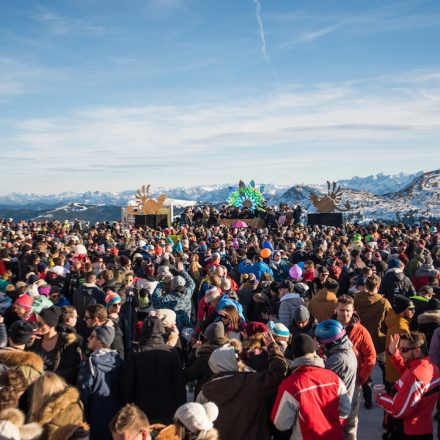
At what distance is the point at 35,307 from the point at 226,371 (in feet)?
11.6

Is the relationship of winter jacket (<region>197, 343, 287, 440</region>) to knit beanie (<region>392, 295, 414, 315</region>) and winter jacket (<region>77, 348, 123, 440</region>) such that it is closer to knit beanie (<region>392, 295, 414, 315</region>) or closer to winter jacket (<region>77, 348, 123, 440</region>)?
winter jacket (<region>77, 348, 123, 440</region>)

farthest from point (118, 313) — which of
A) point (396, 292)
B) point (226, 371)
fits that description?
point (396, 292)

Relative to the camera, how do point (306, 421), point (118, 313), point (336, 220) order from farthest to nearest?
point (336, 220)
point (118, 313)
point (306, 421)

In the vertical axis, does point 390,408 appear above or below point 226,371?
below

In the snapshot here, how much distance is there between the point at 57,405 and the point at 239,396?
1314 millimetres

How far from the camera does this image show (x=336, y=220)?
25.3 metres

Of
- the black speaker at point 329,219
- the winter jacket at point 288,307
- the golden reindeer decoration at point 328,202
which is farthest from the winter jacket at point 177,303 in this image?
the golden reindeer decoration at point 328,202

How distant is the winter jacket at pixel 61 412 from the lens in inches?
121

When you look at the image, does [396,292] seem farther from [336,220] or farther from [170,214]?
[170,214]

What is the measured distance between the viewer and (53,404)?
3.22 metres

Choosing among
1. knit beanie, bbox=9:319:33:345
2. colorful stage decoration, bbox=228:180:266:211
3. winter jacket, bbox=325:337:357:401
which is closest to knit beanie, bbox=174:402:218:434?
winter jacket, bbox=325:337:357:401

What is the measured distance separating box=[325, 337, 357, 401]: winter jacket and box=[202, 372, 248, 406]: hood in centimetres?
92

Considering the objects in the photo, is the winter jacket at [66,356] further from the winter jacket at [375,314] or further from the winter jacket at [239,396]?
the winter jacket at [375,314]

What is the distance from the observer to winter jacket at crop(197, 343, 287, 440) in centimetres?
365
